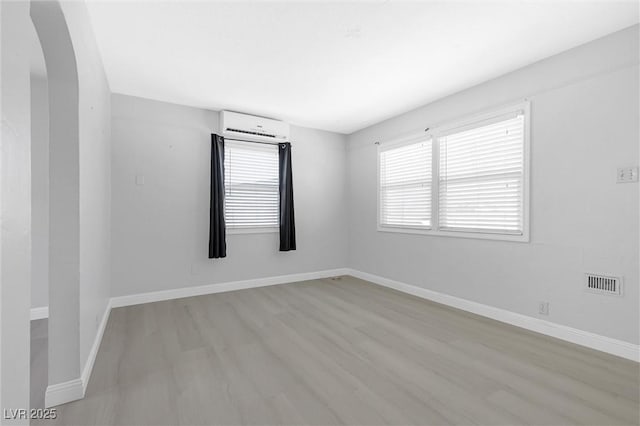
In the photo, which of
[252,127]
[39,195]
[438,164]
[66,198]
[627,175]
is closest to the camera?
[66,198]

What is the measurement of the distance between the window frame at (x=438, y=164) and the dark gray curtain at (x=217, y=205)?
8.06 ft

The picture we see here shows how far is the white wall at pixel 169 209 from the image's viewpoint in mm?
3775

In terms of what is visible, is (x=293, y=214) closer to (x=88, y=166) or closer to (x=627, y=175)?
(x=88, y=166)

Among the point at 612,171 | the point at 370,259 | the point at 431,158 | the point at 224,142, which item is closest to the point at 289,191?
the point at 224,142

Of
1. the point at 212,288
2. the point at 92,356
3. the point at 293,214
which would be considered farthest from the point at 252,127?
the point at 92,356

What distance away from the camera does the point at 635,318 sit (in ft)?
7.80

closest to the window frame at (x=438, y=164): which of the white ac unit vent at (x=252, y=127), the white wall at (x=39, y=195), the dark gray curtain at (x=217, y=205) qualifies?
the white ac unit vent at (x=252, y=127)

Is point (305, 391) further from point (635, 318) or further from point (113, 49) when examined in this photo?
point (113, 49)

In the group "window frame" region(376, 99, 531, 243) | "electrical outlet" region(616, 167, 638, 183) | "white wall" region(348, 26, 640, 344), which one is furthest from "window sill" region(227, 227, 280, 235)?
"electrical outlet" region(616, 167, 638, 183)

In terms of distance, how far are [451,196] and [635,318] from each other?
196cm

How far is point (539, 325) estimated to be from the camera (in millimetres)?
2934

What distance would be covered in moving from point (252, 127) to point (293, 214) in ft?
4.90

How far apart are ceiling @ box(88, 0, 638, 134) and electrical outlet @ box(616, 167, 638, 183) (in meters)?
1.15

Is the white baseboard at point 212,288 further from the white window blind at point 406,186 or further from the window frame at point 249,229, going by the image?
the white window blind at point 406,186
